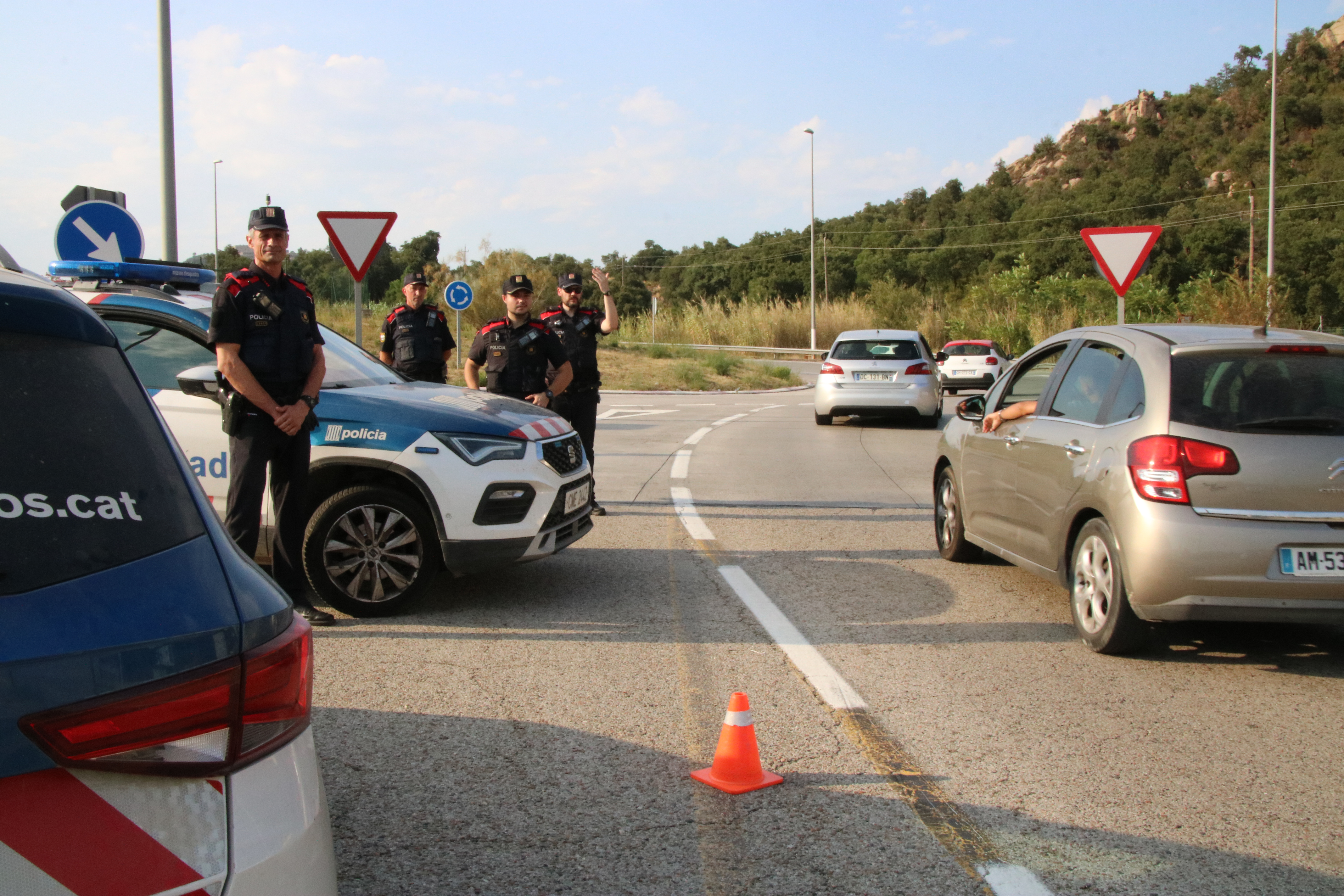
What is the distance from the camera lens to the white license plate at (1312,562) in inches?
193

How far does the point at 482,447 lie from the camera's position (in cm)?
624

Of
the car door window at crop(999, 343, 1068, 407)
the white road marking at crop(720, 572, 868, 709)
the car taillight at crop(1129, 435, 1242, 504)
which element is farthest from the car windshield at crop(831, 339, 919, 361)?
the car taillight at crop(1129, 435, 1242, 504)

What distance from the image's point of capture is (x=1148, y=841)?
3.44 metres

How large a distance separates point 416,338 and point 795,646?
5748 mm

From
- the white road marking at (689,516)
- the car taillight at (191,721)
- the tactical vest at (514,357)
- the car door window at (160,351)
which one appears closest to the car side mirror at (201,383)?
the car door window at (160,351)

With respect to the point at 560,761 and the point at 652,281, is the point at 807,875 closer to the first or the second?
the point at 560,761

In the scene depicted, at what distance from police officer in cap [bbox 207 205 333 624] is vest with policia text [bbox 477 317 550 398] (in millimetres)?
2951

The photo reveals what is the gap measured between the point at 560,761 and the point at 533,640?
1.70 metres

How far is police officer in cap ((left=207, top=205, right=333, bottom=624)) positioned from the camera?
5.77 meters

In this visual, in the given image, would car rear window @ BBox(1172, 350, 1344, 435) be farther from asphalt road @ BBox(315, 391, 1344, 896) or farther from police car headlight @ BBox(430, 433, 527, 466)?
police car headlight @ BBox(430, 433, 527, 466)

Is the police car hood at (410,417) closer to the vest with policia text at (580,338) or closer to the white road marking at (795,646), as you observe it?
the white road marking at (795,646)

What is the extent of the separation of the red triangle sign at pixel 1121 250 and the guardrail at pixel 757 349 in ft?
131

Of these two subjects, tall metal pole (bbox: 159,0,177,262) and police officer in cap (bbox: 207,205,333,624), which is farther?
tall metal pole (bbox: 159,0,177,262)

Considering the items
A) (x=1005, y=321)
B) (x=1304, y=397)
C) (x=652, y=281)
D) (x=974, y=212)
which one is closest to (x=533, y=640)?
(x=1304, y=397)
